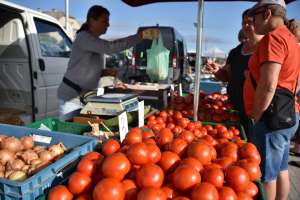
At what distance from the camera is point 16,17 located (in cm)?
448

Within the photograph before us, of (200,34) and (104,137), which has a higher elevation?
(200,34)

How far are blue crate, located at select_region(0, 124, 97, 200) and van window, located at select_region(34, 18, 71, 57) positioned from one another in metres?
2.77

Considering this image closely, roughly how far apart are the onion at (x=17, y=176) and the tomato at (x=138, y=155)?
2.00 ft

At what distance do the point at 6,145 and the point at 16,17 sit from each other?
3.17 metres

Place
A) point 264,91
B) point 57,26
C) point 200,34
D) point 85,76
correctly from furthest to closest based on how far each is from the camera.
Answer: point 57,26
point 85,76
point 200,34
point 264,91

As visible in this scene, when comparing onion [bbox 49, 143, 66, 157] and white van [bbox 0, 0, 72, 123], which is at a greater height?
white van [bbox 0, 0, 72, 123]

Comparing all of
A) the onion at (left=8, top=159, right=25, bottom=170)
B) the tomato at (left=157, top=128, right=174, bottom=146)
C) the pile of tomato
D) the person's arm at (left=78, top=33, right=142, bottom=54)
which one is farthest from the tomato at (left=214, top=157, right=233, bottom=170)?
the person's arm at (left=78, top=33, right=142, bottom=54)

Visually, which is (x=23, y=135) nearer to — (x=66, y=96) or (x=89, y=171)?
(x=89, y=171)

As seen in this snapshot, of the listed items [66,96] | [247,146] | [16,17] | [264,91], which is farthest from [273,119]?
[16,17]

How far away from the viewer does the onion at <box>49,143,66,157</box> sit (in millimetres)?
1915

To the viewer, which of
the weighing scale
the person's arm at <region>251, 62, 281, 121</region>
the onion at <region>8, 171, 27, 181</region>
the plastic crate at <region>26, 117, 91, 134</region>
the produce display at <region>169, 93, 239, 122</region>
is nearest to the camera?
the onion at <region>8, 171, 27, 181</region>

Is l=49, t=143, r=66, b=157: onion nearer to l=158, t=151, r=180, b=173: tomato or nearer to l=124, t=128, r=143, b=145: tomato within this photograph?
l=124, t=128, r=143, b=145: tomato

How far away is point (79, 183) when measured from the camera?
4.82 ft

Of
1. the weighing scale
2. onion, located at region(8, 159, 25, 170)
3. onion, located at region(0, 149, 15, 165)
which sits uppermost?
the weighing scale
